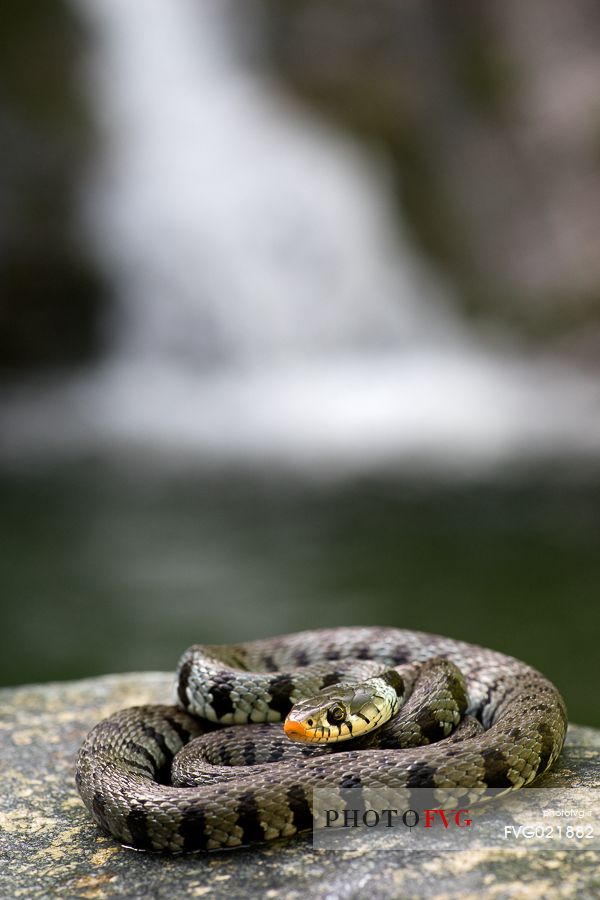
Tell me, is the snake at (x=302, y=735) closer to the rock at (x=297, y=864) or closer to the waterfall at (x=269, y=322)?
the rock at (x=297, y=864)

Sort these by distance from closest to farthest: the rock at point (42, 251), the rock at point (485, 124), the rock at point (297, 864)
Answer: the rock at point (297, 864), the rock at point (485, 124), the rock at point (42, 251)

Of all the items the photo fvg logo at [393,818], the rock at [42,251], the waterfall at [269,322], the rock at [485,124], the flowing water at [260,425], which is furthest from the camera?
the rock at [42,251]

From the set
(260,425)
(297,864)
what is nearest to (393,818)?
(297,864)

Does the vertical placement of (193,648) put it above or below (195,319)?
below

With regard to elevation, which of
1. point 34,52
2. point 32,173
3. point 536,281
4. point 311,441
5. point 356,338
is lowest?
point 311,441

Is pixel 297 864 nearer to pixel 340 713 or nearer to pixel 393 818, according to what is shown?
pixel 393 818

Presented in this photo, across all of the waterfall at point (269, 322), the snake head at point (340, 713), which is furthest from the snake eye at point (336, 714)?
the waterfall at point (269, 322)

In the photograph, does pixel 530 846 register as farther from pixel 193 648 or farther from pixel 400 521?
pixel 400 521

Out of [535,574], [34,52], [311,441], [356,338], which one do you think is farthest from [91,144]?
[535,574]
